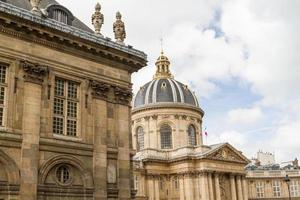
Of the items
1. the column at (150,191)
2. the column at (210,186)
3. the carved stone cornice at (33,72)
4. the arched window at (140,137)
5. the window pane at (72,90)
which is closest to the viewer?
the carved stone cornice at (33,72)

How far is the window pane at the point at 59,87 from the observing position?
19859 mm

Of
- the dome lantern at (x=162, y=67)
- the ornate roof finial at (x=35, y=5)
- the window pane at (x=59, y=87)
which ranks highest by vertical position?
the dome lantern at (x=162, y=67)

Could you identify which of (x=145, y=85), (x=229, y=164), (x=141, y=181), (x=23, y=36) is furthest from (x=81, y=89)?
(x=145, y=85)

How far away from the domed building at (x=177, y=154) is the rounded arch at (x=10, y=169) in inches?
1507

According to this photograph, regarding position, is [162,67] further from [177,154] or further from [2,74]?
[2,74]

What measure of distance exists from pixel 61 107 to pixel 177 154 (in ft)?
126

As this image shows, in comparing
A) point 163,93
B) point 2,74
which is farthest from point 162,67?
point 2,74

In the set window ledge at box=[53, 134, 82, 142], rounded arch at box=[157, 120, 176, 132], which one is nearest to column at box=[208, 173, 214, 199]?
rounded arch at box=[157, 120, 176, 132]

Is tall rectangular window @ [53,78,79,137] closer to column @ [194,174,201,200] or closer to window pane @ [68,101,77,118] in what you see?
window pane @ [68,101,77,118]

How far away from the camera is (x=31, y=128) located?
17953mm

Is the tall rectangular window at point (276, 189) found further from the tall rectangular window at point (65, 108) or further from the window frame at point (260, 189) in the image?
the tall rectangular window at point (65, 108)

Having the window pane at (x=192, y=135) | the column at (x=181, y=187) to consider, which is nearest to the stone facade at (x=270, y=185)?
the window pane at (x=192, y=135)

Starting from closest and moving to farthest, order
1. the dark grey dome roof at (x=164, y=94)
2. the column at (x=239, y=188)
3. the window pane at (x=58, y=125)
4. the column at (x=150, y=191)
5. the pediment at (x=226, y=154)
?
the window pane at (x=58, y=125)
the pediment at (x=226, y=154)
the column at (x=150, y=191)
the column at (x=239, y=188)
the dark grey dome roof at (x=164, y=94)

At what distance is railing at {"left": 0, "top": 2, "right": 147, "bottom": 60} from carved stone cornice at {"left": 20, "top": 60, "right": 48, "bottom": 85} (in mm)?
1920
